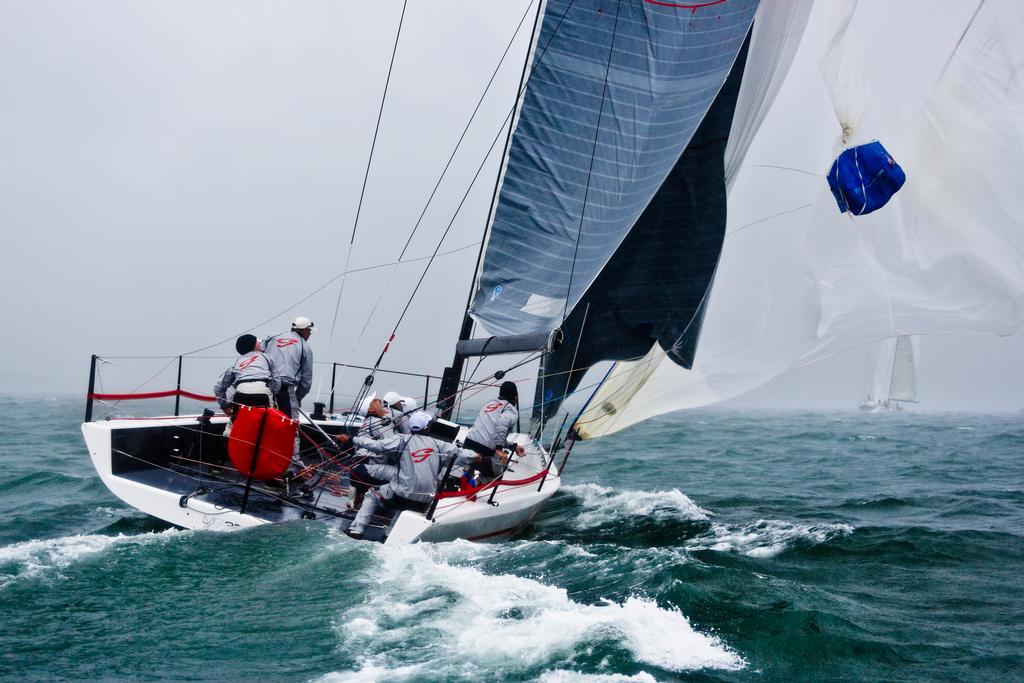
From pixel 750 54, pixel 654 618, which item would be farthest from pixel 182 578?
pixel 750 54

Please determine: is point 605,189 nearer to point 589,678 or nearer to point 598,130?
point 598,130

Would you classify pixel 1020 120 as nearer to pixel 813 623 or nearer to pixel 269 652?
pixel 813 623

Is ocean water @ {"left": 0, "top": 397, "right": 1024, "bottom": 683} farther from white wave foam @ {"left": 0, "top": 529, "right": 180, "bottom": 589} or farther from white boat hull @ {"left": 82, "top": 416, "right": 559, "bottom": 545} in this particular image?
white boat hull @ {"left": 82, "top": 416, "right": 559, "bottom": 545}

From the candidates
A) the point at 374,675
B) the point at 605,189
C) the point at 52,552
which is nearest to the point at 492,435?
the point at 605,189

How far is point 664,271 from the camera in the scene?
1003cm

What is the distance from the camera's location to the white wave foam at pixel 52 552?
19.6 ft

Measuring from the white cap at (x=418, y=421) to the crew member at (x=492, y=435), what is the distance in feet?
3.60

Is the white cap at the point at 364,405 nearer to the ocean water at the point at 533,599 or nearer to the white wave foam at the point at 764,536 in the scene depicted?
the ocean water at the point at 533,599

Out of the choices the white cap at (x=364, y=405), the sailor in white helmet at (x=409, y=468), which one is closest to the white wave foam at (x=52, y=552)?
the sailor in white helmet at (x=409, y=468)

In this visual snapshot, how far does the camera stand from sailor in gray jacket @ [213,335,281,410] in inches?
295

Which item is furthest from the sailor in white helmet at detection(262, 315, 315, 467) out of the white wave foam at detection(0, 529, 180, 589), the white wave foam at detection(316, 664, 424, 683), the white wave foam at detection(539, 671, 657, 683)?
the white wave foam at detection(539, 671, 657, 683)

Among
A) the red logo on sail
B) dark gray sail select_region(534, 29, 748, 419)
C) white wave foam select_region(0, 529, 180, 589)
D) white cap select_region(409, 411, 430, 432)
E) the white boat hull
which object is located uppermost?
dark gray sail select_region(534, 29, 748, 419)

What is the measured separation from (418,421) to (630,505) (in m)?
4.15

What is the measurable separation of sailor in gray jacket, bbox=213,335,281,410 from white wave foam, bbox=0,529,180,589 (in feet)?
4.23
